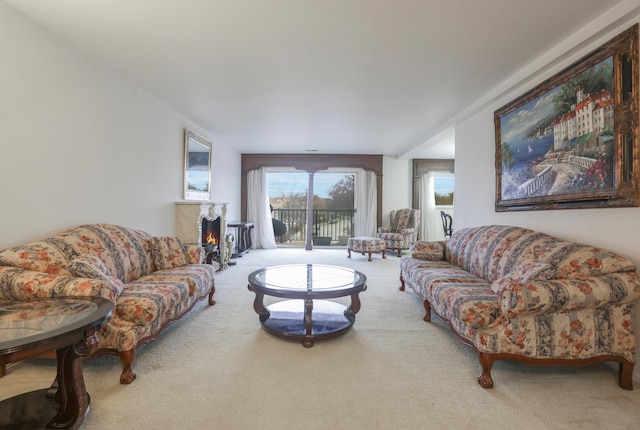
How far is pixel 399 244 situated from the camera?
6.51 metres

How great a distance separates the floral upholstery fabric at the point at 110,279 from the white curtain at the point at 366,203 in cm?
504

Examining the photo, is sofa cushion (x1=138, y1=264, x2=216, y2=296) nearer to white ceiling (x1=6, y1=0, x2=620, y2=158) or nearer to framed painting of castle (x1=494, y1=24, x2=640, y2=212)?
white ceiling (x1=6, y1=0, x2=620, y2=158)

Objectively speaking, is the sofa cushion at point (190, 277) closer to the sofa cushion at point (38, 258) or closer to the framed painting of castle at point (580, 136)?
the sofa cushion at point (38, 258)

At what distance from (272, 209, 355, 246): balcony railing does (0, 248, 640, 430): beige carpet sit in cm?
541

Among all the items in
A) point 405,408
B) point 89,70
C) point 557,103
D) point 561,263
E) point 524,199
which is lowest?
point 405,408

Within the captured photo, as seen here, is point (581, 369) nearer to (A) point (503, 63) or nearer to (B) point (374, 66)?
(A) point (503, 63)

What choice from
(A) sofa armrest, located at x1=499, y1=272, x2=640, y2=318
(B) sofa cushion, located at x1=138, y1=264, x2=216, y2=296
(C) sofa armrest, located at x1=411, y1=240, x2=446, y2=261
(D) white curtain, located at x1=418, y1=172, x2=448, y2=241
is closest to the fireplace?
(B) sofa cushion, located at x1=138, y1=264, x2=216, y2=296

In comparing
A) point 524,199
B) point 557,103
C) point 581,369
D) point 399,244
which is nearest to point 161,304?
point 581,369

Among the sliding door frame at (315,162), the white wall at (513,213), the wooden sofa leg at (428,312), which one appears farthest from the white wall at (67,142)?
the white wall at (513,213)

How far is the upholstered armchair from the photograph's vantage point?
6535mm

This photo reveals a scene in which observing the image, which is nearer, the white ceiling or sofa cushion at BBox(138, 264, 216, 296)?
the white ceiling

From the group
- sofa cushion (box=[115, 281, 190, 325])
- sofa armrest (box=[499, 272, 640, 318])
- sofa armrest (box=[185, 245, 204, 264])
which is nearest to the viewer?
sofa armrest (box=[499, 272, 640, 318])

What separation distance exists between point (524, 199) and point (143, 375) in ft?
11.0

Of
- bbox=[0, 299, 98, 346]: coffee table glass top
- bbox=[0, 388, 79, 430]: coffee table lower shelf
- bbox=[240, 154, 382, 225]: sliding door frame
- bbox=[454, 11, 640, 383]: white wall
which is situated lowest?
bbox=[0, 388, 79, 430]: coffee table lower shelf
